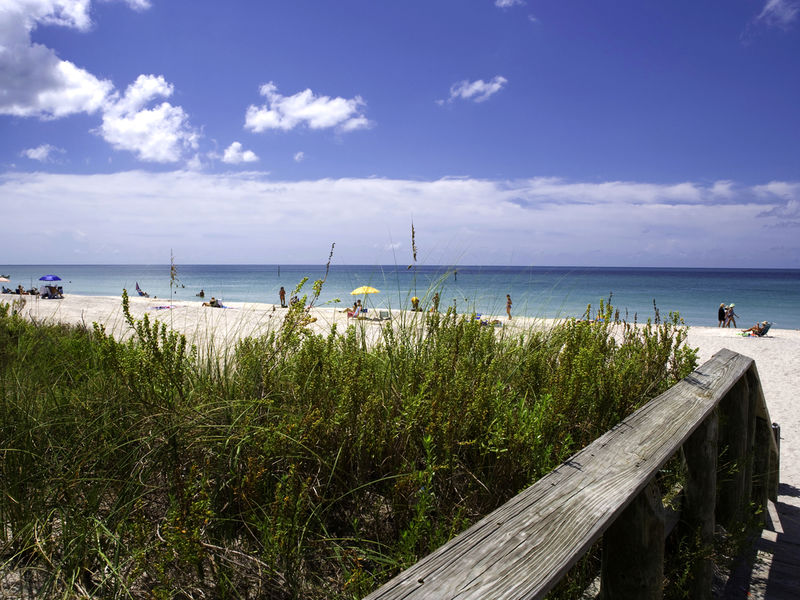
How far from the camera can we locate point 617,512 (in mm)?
1191

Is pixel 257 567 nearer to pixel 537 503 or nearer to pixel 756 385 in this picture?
pixel 537 503

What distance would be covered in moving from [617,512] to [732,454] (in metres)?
2.25

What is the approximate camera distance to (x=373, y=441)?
6.30 ft

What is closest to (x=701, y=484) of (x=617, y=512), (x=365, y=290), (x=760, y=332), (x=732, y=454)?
(x=732, y=454)

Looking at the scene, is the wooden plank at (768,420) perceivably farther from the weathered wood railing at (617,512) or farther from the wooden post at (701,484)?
the wooden post at (701,484)

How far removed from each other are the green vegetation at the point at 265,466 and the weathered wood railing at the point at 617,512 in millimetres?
293

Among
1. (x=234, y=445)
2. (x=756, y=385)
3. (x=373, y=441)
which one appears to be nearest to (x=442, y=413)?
(x=373, y=441)

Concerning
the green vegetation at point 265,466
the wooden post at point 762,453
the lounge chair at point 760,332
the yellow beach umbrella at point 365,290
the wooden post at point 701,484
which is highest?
A: the yellow beach umbrella at point 365,290

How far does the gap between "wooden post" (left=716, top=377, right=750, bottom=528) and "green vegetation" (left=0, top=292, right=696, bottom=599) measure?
26.6 inches

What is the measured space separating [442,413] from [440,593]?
115 centimetres

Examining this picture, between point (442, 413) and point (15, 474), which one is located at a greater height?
point (442, 413)

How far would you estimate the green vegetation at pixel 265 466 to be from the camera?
1394 millimetres

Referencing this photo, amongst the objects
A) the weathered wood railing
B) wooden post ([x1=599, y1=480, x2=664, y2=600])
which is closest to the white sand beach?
the weathered wood railing

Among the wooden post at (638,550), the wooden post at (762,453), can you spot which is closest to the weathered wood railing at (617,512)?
the wooden post at (638,550)
